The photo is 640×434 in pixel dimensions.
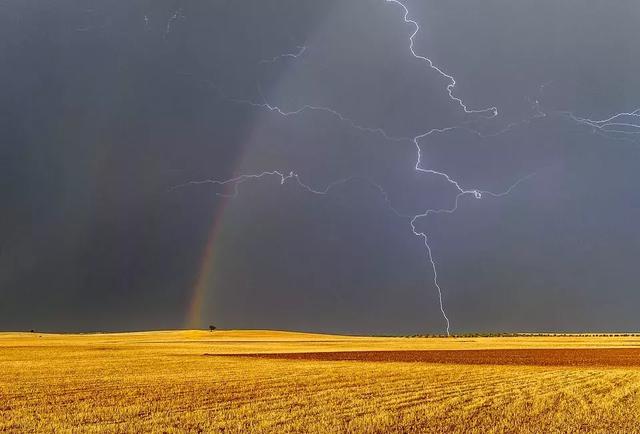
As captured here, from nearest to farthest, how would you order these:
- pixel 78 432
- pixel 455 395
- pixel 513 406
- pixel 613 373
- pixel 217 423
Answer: pixel 78 432
pixel 217 423
pixel 513 406
pixel 455 395
pixel 613 373

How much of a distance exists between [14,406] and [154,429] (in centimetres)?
564

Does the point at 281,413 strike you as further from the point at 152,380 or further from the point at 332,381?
the point at 152,380

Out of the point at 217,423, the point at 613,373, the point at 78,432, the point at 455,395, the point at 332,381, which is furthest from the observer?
the point at 613,373

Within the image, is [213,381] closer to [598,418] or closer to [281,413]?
[281,413]

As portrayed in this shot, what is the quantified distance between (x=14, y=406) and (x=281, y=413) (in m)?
6.79

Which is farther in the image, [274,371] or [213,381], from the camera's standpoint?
[274,371]

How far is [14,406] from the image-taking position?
16.8 meters

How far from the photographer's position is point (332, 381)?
2334cm

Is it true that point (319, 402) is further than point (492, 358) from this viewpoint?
No

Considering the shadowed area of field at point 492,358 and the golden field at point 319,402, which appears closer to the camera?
the golden field at point 319,402

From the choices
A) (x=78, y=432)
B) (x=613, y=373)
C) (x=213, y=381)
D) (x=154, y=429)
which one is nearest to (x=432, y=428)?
(x=154, y=429)

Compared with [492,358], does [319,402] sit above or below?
Answer: above

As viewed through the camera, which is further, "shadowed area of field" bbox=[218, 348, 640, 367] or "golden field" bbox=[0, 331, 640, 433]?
"shadowed area of field" bbox=[218, 348, 640, 367]

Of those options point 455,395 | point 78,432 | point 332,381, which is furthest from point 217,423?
point 332,381
